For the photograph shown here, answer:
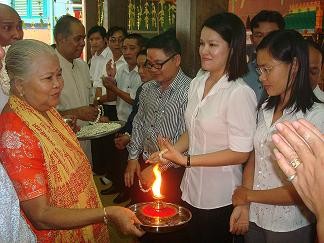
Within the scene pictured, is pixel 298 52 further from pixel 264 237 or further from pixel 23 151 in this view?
pixel 23 151

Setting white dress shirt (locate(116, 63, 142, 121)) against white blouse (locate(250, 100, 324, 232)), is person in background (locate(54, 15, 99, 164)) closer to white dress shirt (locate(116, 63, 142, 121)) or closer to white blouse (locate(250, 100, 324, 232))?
white dress shirt (locate(116, 63, 142, 121))

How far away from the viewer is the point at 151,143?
3.06 m

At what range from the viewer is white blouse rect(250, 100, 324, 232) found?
6.52 ft

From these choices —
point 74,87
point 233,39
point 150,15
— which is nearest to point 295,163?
point 233,39

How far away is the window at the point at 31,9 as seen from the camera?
10.2 metres

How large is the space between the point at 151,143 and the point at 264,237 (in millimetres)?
1268

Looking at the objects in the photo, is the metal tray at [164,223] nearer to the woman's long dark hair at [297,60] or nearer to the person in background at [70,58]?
the woman's long dark hair at [297,60]

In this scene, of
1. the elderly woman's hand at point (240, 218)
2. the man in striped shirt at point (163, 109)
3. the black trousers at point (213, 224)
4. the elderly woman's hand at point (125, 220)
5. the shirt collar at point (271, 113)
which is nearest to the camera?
the elderly woman's hand at point (125, 220)

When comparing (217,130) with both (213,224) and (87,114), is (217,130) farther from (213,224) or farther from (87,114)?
(87,114)

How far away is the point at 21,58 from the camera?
1.79 metres

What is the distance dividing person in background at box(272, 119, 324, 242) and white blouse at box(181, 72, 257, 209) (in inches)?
41.3

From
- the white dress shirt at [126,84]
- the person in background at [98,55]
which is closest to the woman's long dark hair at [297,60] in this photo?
the white dress shirt at [126,84]

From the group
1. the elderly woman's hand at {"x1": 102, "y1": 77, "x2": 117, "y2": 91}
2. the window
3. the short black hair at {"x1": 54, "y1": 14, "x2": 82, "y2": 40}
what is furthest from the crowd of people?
the window

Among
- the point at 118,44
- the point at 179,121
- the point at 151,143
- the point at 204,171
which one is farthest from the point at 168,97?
the point at 118,44
